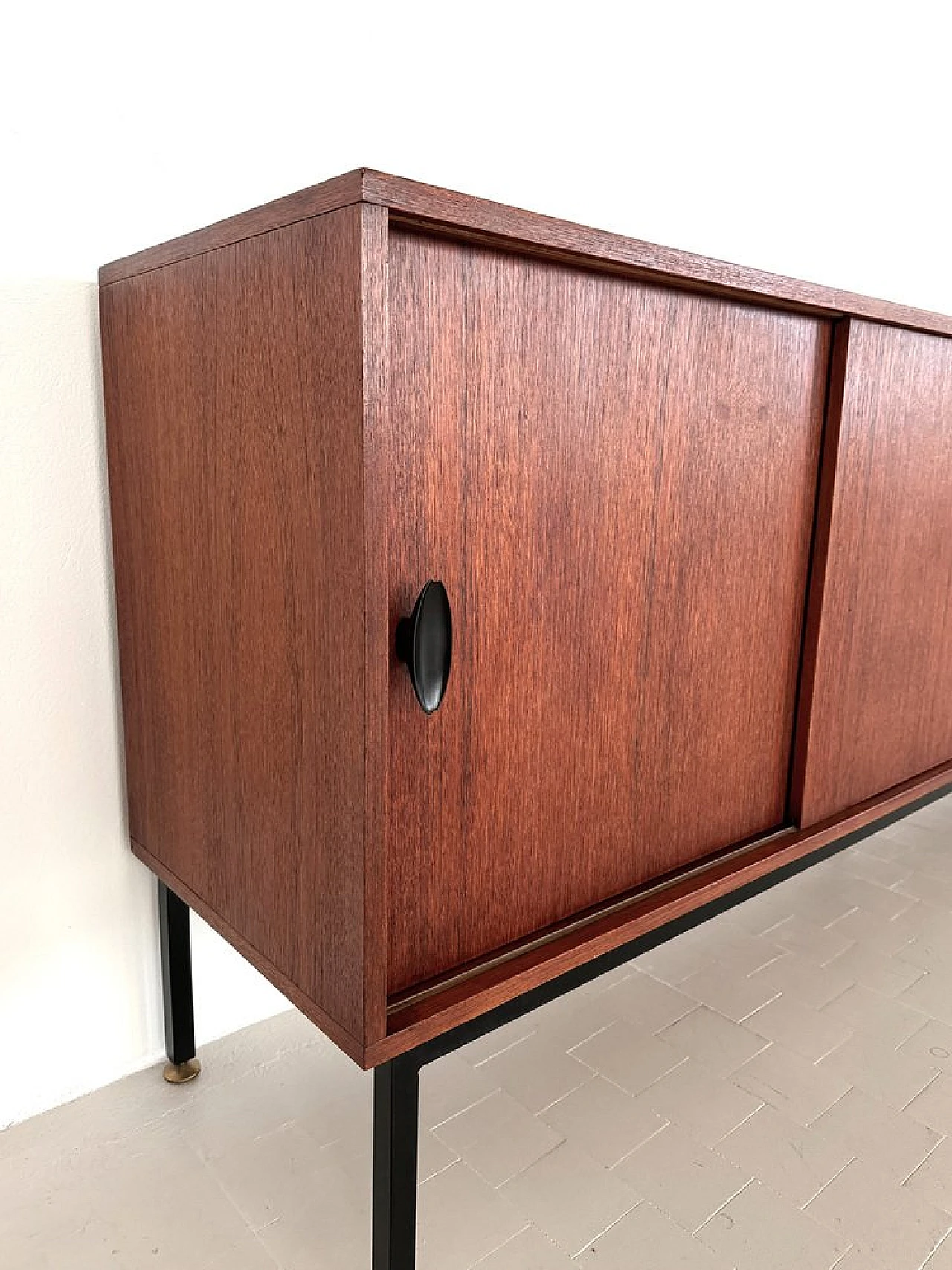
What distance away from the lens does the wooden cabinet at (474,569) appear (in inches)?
36.7

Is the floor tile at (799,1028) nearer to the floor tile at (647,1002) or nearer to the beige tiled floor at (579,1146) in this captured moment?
the beige tiled floor at (579,1146)

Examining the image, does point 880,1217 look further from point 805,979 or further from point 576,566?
point 576,566

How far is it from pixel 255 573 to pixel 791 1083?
125 centimetres

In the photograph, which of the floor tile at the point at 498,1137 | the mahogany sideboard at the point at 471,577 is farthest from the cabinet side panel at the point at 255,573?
the floor tile at the point at 498,1137

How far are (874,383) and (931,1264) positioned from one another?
47.3 inches

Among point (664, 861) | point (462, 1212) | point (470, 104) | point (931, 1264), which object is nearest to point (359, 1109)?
point (462, 1212)

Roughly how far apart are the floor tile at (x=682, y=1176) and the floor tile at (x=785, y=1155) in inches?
1.2

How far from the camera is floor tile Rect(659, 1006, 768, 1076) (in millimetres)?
1695

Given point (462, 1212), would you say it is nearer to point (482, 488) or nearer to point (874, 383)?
point (482, 488)

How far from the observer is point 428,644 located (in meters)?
0.96

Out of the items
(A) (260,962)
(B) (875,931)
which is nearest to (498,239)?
(A) (260,962)

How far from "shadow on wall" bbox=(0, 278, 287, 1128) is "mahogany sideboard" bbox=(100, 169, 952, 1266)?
56 millimetres

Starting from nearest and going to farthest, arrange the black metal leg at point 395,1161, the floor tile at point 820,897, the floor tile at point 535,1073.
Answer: the black metal leg at point 395,1161 → the floor tile at point 535,1073 → the floor tile at point 820,897

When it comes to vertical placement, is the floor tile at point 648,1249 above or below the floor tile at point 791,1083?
below
